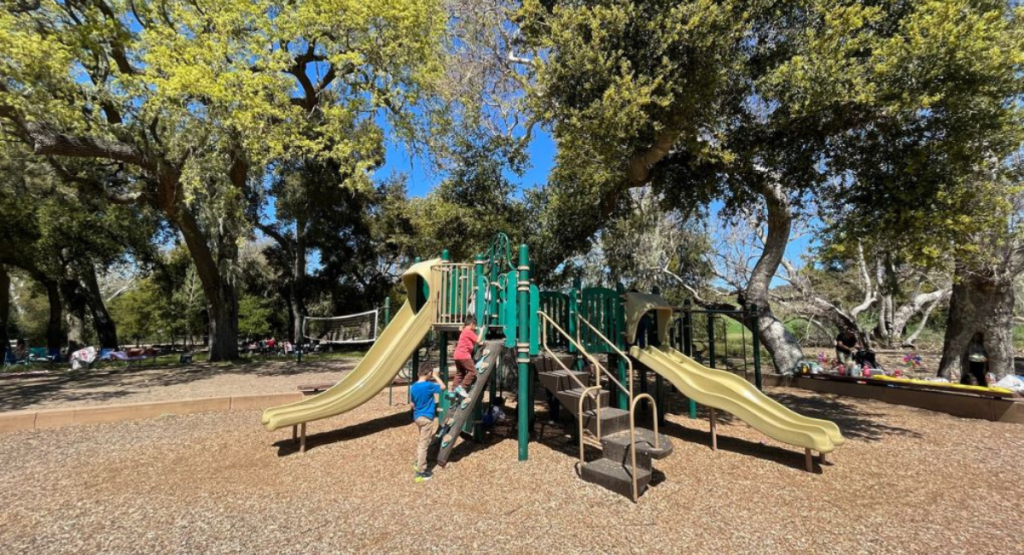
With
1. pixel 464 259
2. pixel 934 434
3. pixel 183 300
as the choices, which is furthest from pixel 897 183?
pixel 183 300

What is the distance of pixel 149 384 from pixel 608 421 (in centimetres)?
1276

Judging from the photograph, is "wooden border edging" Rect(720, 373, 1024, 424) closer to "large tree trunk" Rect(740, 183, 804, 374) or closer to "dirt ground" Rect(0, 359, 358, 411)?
"large tree trunk" Rect(740, 183, 804, 374)

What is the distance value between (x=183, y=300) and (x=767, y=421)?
30.8 metres

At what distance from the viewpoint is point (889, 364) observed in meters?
16.9

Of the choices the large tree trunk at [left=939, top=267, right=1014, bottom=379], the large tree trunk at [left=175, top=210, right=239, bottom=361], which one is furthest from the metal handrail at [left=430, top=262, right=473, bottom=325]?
the large tree trunk at [left=175, top=210, right=239, bottom=361]

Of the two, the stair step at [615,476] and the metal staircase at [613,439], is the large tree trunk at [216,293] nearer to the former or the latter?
the metal staircase at [613,439]

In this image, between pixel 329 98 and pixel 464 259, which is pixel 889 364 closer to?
pixel 464 259

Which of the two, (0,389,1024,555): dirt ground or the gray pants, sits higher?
the gray pants

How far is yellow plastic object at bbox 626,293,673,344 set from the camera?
692 cm

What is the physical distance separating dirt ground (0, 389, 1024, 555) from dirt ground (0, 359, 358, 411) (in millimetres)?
3094

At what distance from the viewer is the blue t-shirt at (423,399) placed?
5.23 meters

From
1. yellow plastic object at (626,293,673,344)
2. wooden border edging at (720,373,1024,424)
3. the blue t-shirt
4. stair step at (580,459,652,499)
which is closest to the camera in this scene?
stair step at (580,459,652,499)

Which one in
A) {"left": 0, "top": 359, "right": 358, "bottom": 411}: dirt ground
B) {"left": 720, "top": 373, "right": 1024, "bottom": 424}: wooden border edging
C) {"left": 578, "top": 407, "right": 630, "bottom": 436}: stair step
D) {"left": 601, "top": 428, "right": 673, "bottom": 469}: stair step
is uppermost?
{"left": 578, "top": 407, "right": 630, "bottom": 436}: stair step

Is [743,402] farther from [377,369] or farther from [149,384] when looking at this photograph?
[149,384]
